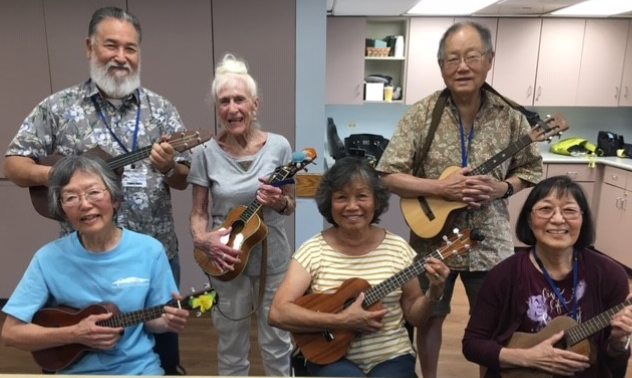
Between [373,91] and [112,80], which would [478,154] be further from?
[373,91]

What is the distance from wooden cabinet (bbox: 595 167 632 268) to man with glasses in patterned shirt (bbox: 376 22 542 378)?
2741mm

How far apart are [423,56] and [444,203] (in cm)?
306

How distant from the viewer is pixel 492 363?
1.41 m

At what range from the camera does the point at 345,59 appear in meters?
4.37

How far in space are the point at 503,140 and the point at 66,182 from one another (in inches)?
59.6

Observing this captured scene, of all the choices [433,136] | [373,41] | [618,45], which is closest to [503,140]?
[433,136]

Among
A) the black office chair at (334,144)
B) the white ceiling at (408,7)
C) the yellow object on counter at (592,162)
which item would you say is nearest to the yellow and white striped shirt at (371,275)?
the black office chair at (334,144)

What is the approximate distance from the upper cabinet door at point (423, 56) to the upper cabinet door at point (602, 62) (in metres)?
1.36

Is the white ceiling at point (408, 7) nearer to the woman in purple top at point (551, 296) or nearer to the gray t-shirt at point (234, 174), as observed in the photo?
the gray t-shirt at point (234, 174)

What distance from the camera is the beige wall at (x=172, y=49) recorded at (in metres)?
2.88

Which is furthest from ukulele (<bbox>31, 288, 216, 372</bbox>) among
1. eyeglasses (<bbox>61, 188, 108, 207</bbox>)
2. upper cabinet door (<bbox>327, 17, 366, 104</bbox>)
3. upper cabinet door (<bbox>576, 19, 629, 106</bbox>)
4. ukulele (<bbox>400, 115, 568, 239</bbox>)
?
upper cabinet door (<bbox>576, 19, 629, 106</bbox>)

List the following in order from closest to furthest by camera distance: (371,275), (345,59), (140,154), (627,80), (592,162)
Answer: (371,275)
(140,154)
(592,162)
(345,59)
(627,80)

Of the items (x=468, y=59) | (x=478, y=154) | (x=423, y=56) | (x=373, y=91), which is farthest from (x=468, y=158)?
(x=423, y=56)

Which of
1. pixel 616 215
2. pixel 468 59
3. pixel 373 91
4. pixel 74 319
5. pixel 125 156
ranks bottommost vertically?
pixel 616 215
